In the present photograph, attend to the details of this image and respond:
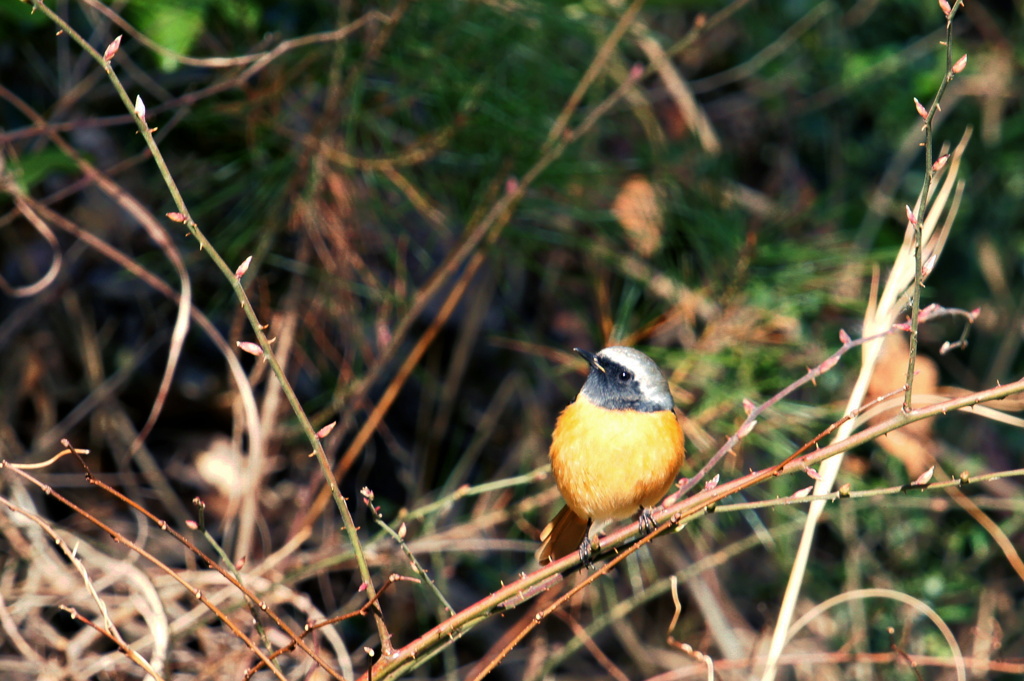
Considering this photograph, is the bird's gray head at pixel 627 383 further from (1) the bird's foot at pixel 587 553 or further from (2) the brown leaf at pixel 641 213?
(2) the brown leaf at pixel 641 213

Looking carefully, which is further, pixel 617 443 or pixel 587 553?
pixel 617 443

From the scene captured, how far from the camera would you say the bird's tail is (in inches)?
142

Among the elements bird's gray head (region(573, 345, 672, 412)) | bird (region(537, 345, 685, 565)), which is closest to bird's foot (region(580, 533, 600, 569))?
bird (region(537, 345, 685, 565))

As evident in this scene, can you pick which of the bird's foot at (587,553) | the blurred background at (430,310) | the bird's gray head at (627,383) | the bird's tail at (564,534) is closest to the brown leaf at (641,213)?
the blurred background at (430,310)

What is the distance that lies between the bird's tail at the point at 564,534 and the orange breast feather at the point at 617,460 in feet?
0.97

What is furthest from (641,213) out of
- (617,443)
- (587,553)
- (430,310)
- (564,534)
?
(587,553)

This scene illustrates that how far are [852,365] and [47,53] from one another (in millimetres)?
4175

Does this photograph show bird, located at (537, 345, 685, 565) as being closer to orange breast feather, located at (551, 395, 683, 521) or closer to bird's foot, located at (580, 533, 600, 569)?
orange breast feather, located at (551, 395, 683, 521)

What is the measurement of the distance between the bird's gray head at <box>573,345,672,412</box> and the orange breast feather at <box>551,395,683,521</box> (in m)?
0.07

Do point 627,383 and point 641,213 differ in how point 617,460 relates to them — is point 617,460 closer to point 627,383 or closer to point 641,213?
point 627,383

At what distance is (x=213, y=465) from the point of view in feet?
15.2

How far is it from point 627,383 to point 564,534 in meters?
0.67

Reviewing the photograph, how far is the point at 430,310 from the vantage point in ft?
16.9

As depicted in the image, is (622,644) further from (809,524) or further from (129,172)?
(129,172)
